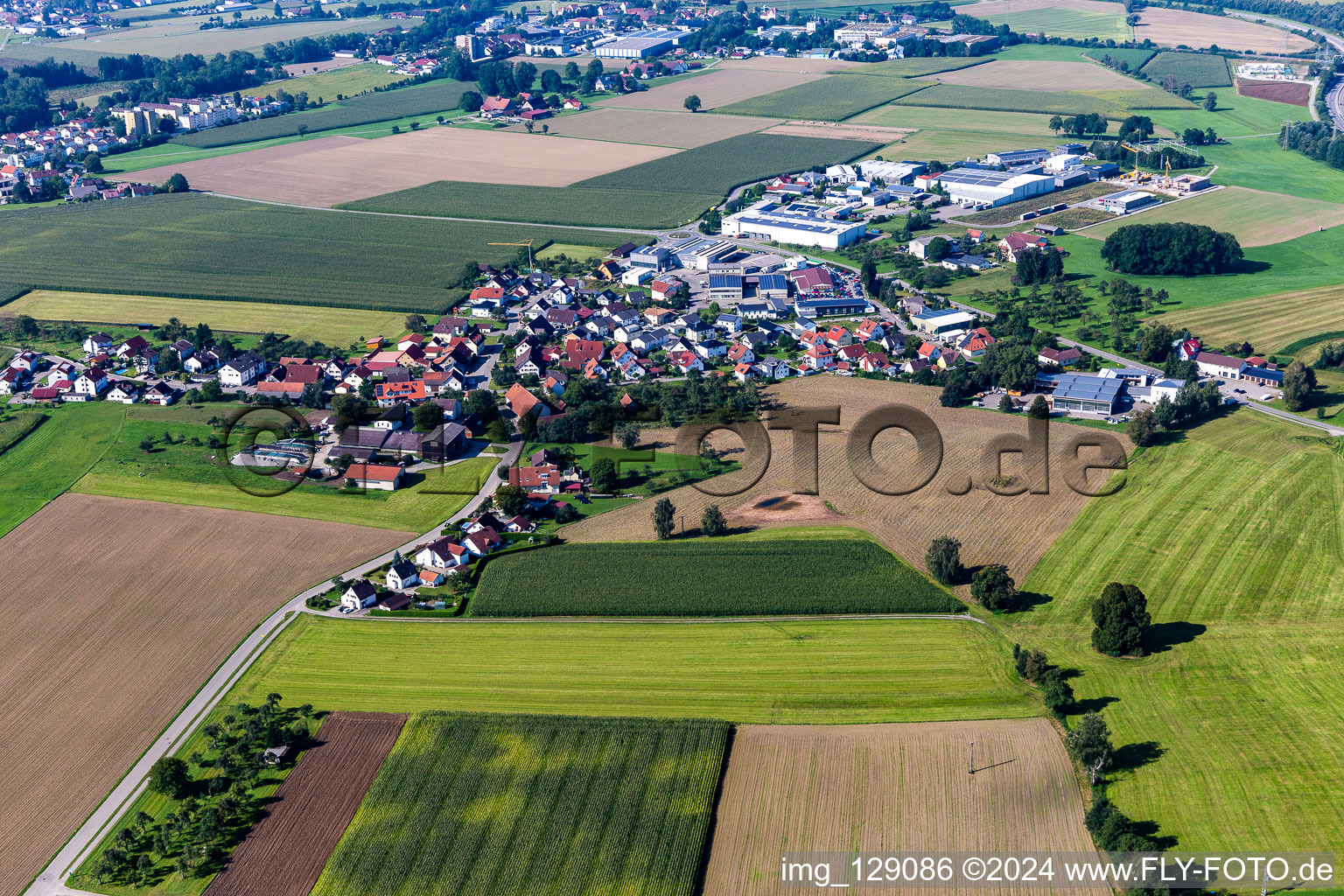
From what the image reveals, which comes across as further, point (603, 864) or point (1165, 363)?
point (1165, 363)

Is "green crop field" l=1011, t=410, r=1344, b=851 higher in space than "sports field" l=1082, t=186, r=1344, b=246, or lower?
lower

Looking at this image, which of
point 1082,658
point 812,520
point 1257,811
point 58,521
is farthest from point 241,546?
point 1257,811

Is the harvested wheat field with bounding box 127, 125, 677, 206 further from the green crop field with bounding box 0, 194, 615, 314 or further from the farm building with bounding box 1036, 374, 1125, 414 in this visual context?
the farm building with bounding box 1036, 374, 1125, 414

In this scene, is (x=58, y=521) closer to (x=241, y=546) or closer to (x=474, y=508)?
(x=241, y=546)

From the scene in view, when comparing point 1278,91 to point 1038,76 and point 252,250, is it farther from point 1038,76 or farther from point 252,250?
point 252,250

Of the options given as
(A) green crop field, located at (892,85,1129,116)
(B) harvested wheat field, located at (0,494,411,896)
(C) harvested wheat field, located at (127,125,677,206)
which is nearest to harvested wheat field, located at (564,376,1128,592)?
(B) harvested wheat field, located at (0,494,411,896)

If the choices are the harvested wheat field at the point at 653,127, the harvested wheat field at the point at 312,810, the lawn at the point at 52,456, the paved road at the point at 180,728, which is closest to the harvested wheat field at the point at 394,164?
the harvested wheat field at the point at 653,127

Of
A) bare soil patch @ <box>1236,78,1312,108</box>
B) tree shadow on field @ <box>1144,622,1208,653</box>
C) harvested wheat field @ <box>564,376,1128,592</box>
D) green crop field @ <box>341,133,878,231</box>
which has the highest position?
bare soil patch @ <box>1236,78,1312,108</box>
